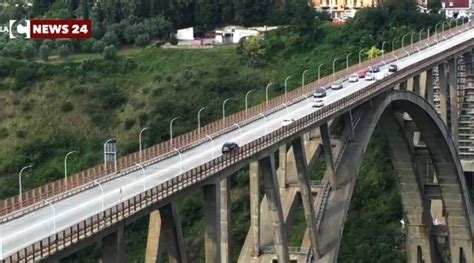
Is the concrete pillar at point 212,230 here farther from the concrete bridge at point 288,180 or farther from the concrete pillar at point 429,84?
the concrete pillar at point 429,84

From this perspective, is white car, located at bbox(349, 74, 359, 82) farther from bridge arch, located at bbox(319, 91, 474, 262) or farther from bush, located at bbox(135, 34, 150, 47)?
bush, located at bbox(135, 34, 150, 47)

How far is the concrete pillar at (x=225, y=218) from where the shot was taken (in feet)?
135

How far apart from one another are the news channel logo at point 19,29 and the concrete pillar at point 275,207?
89.0m

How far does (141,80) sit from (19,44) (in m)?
19.0

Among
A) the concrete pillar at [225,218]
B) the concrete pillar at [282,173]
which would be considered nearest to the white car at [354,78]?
the concrete pillar at [282,173]

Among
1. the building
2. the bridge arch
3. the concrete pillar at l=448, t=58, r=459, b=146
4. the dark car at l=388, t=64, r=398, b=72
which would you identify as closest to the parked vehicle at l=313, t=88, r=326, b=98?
the bridge arch

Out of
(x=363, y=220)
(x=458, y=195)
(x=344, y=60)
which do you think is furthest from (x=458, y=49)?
(x=344, y=60)

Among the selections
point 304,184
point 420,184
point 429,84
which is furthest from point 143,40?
point 304,184

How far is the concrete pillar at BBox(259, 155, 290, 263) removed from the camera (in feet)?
137

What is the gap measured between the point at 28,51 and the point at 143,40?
15.4 metres

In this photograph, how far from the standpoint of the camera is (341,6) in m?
138

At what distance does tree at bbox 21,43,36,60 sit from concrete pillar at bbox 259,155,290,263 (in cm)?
8143

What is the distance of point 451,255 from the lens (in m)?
72.4

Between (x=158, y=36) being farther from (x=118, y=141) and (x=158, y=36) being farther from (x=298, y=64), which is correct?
(x=118, y=141)
